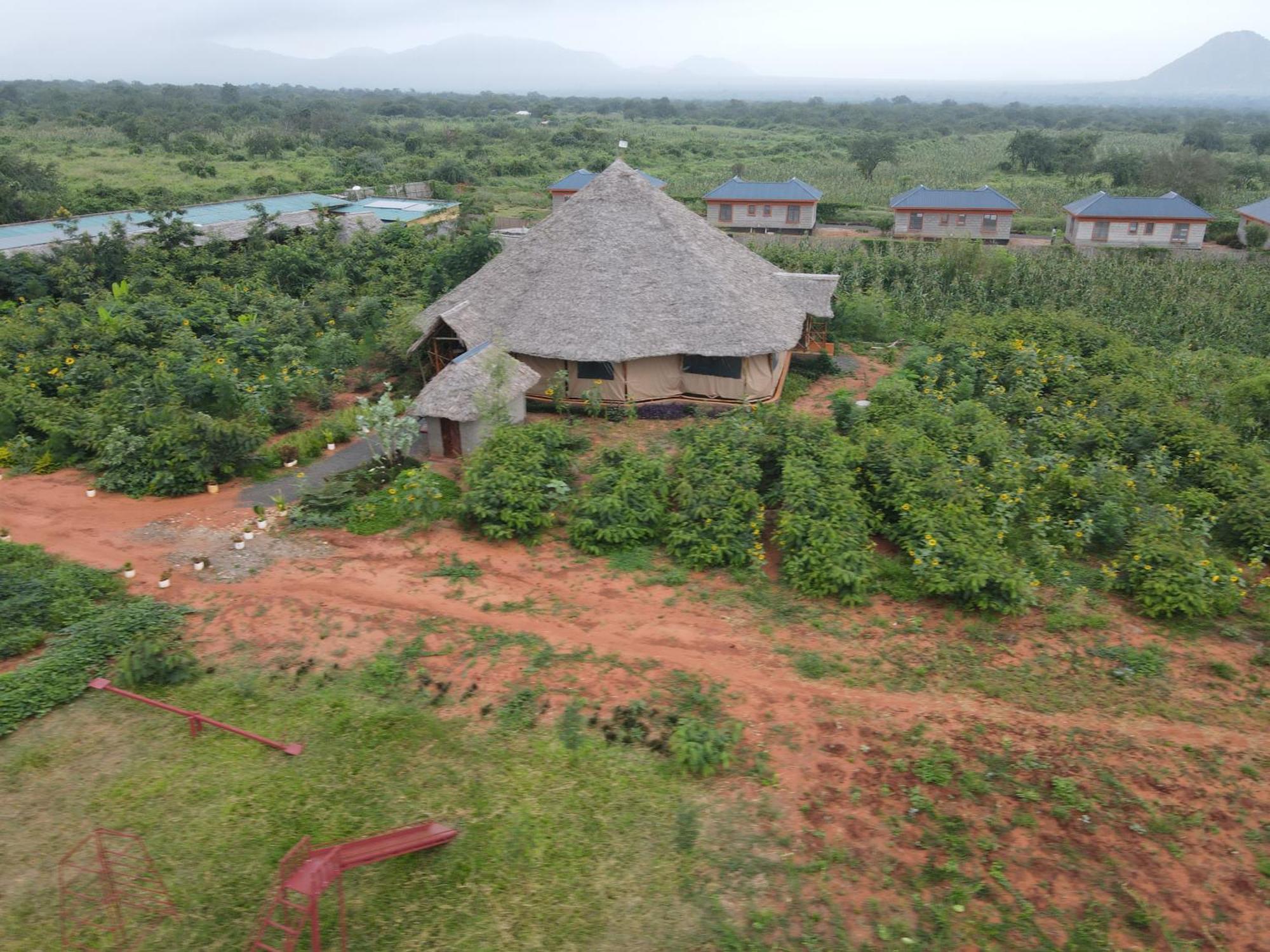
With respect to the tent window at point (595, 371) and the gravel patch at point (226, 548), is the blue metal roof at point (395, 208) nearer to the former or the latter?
the tent window at point (595, 371)

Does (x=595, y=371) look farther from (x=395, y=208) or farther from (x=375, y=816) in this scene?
(x=395, y=208)

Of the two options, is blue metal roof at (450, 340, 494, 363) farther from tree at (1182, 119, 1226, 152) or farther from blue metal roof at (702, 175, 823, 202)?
tree at (1182, 119, 1226, 152)

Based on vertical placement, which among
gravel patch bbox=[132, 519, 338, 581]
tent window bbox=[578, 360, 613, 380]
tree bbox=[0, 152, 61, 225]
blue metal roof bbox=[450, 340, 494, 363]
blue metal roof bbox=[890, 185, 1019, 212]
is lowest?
gravel patch bbox=[132, 519, 338, 581]

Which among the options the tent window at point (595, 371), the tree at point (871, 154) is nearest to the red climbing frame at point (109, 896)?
the tent window at point (595, 371)

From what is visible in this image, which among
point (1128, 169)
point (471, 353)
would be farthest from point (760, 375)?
point (1128, 169)

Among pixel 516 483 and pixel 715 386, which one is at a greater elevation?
pixel 715 386

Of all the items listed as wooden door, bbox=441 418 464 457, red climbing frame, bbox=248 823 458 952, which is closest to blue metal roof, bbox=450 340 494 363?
wooden door, bbox=441 418 464 457
